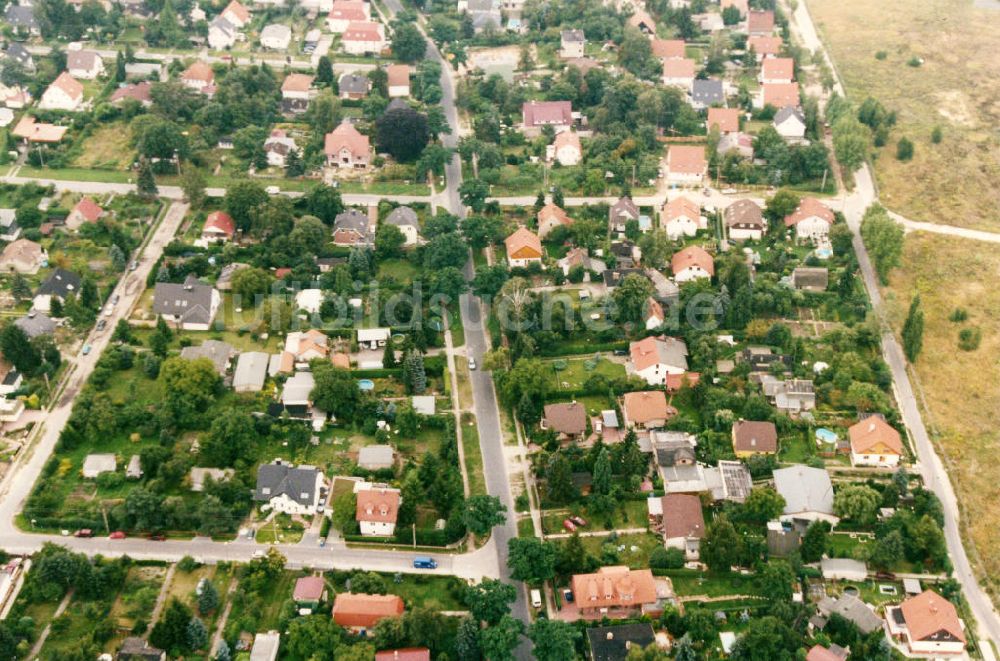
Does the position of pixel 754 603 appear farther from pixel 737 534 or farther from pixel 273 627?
pixel 273 627

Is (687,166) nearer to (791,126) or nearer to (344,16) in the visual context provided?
(791,126)

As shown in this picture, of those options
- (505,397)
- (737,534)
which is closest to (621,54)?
(505,397)


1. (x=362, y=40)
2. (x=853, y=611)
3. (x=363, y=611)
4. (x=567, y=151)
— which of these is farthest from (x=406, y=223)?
(x=853, y=611)

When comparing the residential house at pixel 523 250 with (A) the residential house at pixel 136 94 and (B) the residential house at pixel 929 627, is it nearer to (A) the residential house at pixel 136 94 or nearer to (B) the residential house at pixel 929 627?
(B) the residential house at pixel 929 627

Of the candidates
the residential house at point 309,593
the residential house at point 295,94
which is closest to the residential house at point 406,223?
the residential house at point 295,94

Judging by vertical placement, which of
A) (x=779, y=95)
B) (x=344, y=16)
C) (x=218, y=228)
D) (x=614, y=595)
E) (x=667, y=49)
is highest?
(x=344, y=16)

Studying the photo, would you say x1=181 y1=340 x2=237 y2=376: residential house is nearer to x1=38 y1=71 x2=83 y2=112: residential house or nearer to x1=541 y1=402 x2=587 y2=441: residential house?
x1=541 y1=402 x2=587 y2=441: residential house
